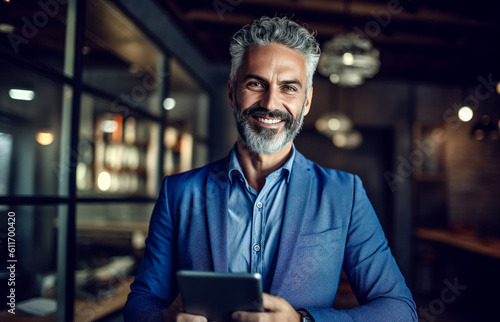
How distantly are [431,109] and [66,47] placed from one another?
5959 mm

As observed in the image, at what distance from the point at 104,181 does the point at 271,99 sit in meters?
5.64

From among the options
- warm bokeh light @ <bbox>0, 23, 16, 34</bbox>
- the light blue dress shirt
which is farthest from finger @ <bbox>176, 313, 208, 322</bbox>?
warm bokeh light @ <bbox>0, 23, 16, 34</bbox>

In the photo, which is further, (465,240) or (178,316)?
(465,240)

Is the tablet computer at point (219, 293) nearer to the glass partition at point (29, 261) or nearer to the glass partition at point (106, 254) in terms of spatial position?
the glass partition at point (29, 261)

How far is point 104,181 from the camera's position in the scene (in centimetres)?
629

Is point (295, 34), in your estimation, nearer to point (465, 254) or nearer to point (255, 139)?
point (255, 139)

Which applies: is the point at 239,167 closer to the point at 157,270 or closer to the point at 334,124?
the point at 157,270

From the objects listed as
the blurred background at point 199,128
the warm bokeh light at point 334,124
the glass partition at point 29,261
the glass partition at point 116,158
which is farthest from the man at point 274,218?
the glass partition at point 116,158

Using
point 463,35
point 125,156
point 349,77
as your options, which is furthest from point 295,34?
point 125,156

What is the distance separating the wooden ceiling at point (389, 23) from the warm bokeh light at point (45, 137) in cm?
182

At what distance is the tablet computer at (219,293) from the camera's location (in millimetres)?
903

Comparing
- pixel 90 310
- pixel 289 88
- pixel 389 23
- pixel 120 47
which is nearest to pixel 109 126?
pixel 120 47

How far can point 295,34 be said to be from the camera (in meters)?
1.31

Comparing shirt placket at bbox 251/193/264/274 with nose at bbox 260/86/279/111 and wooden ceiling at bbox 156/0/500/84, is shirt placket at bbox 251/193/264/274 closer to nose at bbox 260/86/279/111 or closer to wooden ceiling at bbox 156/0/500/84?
nose at bbox 260/86/279/111
